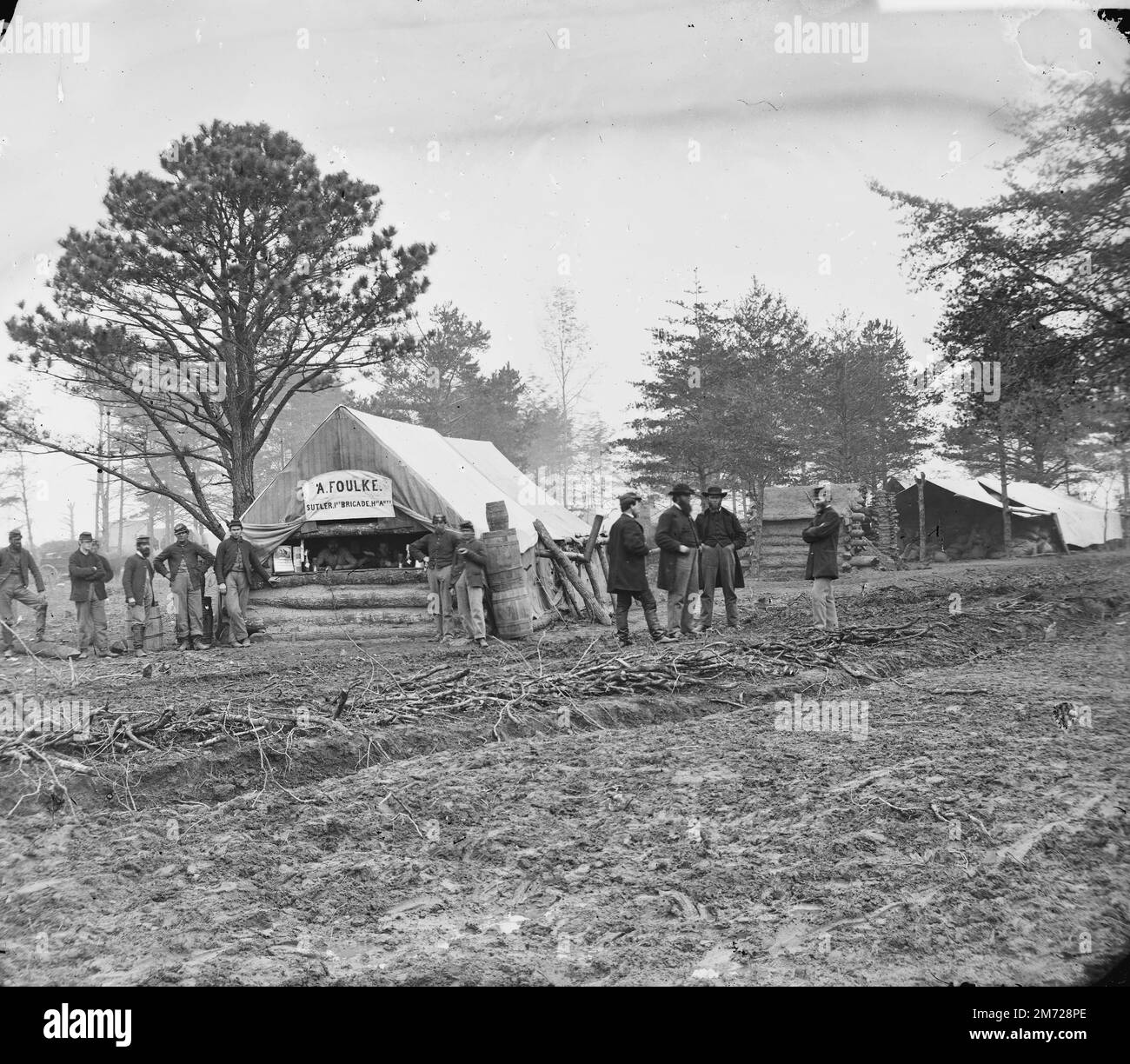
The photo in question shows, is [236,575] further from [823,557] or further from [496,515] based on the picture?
[823,557]

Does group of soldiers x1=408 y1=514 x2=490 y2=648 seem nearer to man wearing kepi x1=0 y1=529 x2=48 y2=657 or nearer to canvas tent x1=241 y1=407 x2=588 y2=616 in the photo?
canvas tent x1=241 y1=407 x2=588 y2=616

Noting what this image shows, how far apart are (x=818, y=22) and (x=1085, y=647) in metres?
8.20

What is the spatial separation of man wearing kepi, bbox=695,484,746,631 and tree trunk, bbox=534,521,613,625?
Result: 8.86 feet

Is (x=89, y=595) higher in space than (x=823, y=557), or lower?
lower

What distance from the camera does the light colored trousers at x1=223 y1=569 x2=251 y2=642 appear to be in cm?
1273

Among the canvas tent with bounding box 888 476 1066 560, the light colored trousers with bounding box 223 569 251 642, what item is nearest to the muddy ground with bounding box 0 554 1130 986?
the light colored trousers with bounding box 223 569 251 642

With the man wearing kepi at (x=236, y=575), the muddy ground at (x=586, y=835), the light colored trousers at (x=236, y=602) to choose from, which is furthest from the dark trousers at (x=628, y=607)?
the light colored trousers at (x=236, y=602)

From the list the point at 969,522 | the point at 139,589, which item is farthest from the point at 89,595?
the point at 969,522

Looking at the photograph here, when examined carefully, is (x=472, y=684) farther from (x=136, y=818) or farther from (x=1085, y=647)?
(x=1085, y=647)

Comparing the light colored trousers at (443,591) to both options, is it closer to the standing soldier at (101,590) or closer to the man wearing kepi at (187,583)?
the man wearing kepi at (187,583)

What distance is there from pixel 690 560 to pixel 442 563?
3.53 m

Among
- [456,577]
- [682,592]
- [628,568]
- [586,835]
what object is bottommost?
[586,835]

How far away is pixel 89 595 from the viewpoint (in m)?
12.3

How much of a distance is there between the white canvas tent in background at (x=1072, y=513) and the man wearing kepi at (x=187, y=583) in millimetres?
26672
